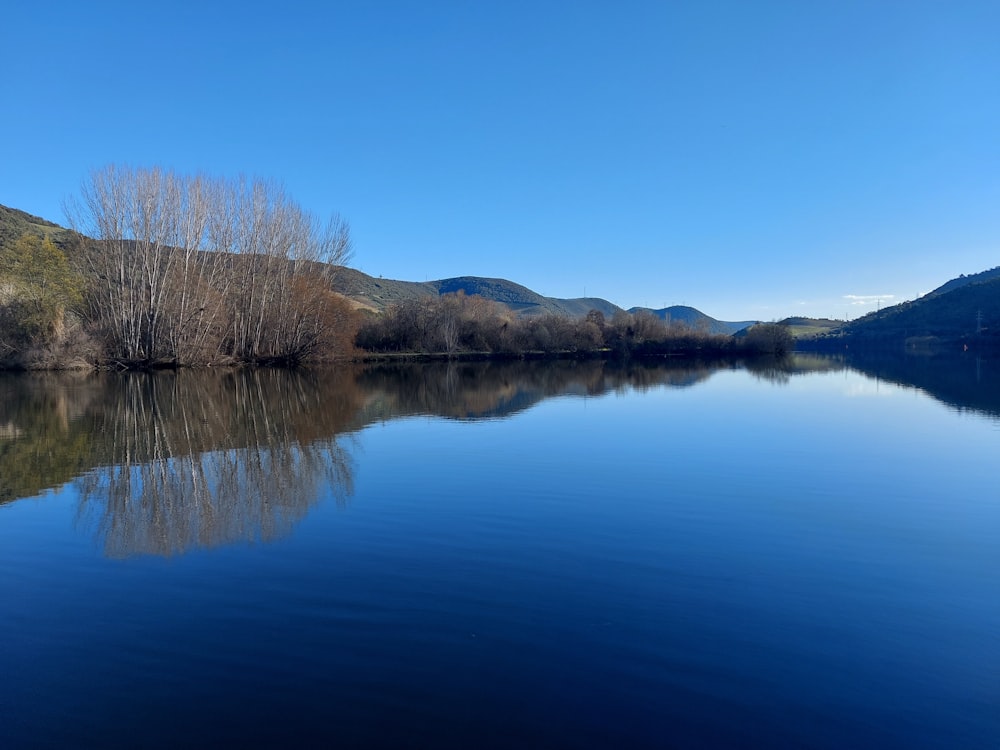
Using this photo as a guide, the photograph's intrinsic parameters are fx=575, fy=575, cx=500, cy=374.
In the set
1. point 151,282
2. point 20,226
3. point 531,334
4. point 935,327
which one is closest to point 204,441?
point 151,282

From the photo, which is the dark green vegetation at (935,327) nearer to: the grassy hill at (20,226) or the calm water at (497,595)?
the calm water at (497,595)

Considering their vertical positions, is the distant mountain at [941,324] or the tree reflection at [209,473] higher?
the distant mountain at [941,324]

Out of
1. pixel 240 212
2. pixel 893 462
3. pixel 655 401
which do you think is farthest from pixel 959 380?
pixel 240 212

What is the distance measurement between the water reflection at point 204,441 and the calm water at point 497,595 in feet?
0.34

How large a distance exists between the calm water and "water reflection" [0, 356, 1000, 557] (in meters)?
0.10

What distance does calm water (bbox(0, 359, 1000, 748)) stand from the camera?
154 inches

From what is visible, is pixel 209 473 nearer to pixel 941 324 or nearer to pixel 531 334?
pixel 531 334

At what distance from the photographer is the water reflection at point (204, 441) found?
8430 millimetres

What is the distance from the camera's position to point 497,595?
230 inches

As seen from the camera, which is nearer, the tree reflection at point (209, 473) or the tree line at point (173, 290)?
the tree reflection at point (209, 473)

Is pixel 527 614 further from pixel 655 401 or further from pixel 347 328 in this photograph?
pixel 347 328

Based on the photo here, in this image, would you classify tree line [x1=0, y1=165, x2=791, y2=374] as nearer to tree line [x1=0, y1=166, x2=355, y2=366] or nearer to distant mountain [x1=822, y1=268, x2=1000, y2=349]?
tree line [x1=0, y1=166, x2=355, y2=366]

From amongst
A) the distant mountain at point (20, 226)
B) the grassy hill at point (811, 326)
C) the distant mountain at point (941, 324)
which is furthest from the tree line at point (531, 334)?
the grassy hill at point (811, 326)

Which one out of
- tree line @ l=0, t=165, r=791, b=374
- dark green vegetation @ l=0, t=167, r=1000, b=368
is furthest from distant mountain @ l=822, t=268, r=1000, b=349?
tree line @ l=0, t=165, r=791, b=374
